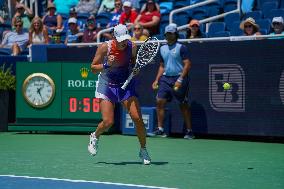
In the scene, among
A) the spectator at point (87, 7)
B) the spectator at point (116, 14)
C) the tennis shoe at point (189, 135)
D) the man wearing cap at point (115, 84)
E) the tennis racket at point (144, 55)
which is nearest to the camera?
the tennis racket at point (144, 55)

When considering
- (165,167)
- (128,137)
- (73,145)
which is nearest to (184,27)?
(128,137)

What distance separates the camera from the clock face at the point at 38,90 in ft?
50.8

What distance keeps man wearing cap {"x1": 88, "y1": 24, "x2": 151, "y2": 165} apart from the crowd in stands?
13.9 feet

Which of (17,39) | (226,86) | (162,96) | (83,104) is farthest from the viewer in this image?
(17,39)

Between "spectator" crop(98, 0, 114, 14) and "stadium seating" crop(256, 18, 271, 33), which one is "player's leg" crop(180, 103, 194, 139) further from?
"spectator" crop(98, 0, 114, 14)

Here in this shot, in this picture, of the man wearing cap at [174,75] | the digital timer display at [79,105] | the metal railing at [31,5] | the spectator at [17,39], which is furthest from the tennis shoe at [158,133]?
the metal railing at [31,5]

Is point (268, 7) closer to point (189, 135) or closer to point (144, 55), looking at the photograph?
point (189, 135)

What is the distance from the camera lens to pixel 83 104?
1547 cm

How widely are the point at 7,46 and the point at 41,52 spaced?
2353 millimetres

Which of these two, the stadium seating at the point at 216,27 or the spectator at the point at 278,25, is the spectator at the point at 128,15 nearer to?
the stadium seating at the point at 216,27

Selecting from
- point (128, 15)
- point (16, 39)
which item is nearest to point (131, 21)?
point (128, 15)

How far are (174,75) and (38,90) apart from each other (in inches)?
123

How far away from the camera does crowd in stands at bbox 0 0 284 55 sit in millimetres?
14758

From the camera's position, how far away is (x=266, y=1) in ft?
51.5
